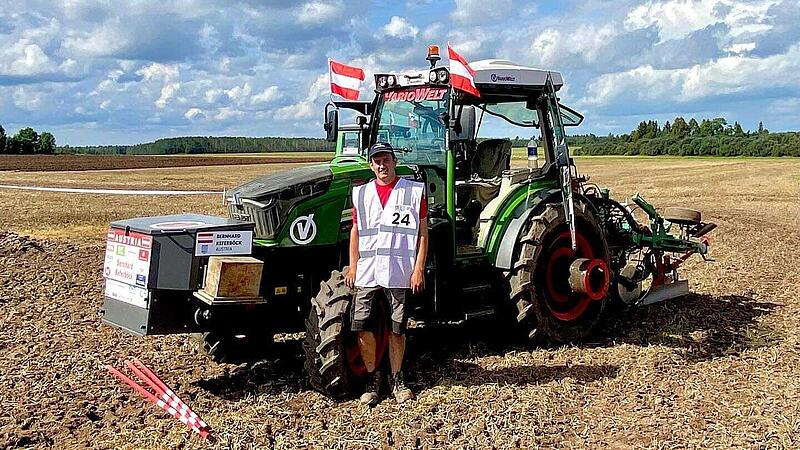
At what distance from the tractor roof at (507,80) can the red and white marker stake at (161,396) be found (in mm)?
3485

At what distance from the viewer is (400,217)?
5859mm

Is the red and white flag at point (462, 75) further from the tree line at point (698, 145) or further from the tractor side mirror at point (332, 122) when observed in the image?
the tree line at point (698, 145)

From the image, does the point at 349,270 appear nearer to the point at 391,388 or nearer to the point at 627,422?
the point at 391,388

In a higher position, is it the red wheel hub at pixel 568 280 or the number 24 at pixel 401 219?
the number 24 at pixel 401 219

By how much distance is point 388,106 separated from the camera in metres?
7.62

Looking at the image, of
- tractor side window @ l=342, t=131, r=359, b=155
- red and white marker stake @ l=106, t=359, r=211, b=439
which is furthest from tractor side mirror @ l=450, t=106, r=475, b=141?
red and white marker stake @ l=106, t=359, r=211, b=439

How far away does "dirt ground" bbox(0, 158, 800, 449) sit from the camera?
5.46 m

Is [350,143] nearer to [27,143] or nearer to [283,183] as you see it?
[283,183]

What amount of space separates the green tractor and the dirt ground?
0.40m

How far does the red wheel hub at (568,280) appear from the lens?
7.50 metres

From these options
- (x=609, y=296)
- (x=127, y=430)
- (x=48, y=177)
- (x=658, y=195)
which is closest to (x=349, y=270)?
(x=127, y=430)

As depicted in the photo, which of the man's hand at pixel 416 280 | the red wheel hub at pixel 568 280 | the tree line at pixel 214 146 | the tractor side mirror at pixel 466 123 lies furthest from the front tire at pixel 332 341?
the tree line at pixel 214 146

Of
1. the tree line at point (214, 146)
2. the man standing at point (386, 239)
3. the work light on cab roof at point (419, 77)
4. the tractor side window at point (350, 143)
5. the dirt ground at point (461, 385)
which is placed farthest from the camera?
the tree line at point (214, 146)

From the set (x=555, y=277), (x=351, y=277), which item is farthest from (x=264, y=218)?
(x=555, y=277)
